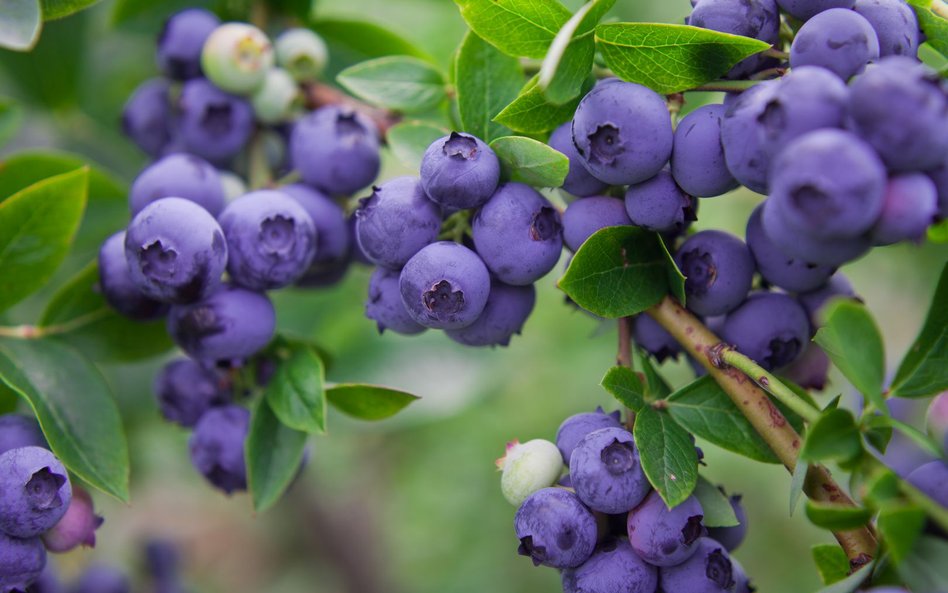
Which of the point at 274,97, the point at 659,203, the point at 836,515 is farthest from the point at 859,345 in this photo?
the point at 274,97

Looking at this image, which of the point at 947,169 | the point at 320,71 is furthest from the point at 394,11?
the point at 947,169

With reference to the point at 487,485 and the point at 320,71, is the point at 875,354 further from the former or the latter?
the point at 487,485

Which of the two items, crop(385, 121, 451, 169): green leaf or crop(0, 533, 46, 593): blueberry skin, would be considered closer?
crop(0, 533, 46, 593): blueberry skin

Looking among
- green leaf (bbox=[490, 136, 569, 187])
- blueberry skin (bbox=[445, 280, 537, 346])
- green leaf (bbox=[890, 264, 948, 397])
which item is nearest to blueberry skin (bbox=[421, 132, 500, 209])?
green leaf (bbox=[490, 136, 569, 187])

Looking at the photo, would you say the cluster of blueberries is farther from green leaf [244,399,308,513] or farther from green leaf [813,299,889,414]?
green leaf [244,399,308,513]

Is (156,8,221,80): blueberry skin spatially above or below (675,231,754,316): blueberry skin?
below

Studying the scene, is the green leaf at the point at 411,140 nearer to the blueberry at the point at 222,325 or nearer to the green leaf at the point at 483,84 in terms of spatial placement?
the green leaf at the point at 483,84
